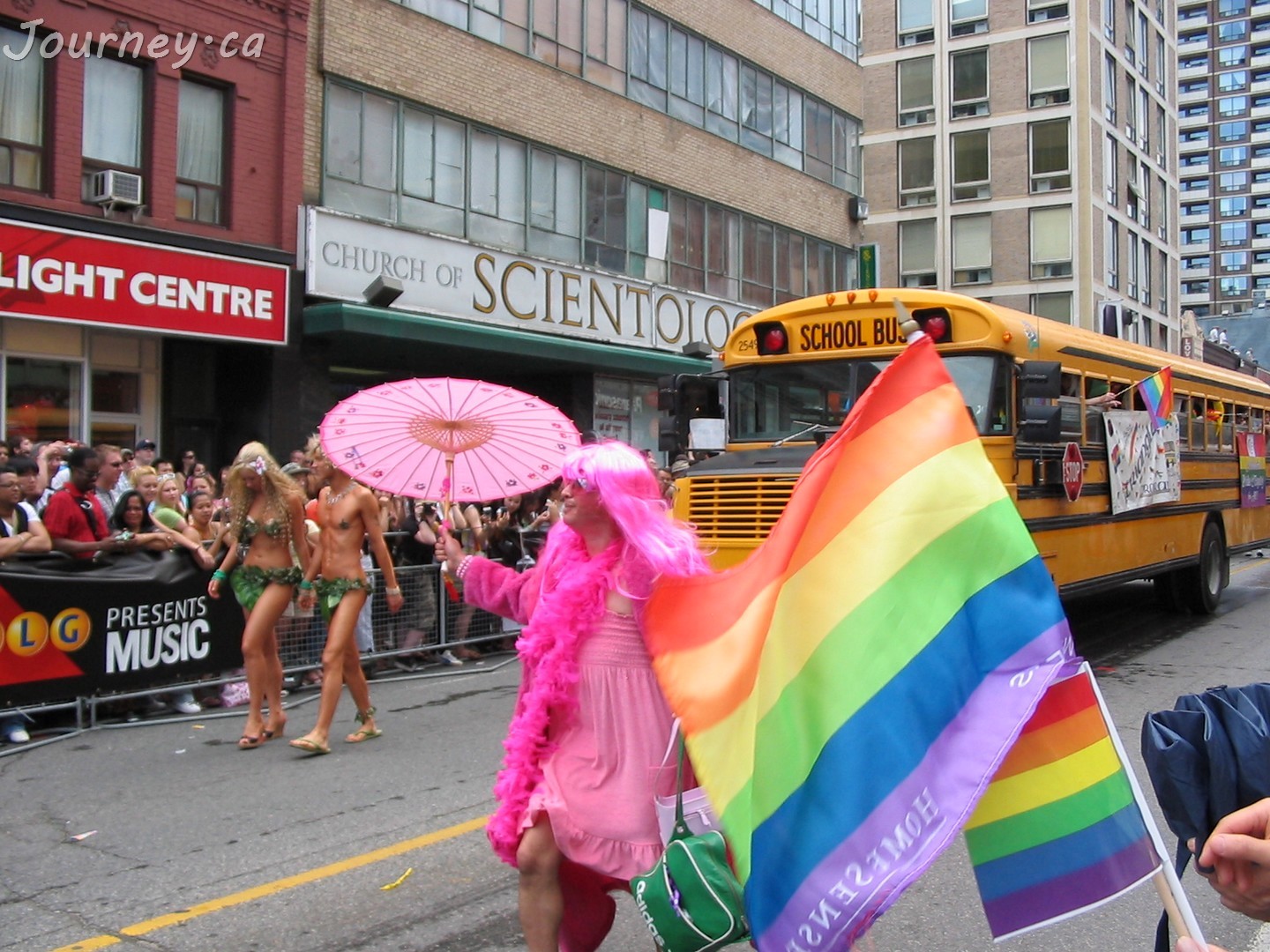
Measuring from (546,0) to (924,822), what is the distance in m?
20.2

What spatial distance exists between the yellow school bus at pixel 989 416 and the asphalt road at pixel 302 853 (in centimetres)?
163

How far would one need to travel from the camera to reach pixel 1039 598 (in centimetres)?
277

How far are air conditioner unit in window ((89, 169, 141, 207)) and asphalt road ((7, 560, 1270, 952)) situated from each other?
8.04 m

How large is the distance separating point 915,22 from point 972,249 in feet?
32.8

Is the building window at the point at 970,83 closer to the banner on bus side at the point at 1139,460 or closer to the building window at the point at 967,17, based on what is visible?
the building window at the point at 967,17

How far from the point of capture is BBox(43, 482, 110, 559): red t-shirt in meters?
8.41

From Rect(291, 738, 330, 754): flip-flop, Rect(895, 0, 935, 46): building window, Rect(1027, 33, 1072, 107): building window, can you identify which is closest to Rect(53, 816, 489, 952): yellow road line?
Rect(291, 738, 330, 754): flip-flop

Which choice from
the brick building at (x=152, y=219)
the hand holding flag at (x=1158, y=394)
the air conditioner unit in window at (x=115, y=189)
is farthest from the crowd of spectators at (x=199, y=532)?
the hand holding flag at (x=1158, y=394)

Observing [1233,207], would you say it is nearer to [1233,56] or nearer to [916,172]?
[1233,56]

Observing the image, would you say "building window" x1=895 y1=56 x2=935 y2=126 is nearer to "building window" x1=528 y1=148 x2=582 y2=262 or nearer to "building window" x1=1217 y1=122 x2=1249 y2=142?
"building window" x1=528 y1=148 x2=582 y2=262

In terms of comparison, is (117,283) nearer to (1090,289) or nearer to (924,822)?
(924,822)

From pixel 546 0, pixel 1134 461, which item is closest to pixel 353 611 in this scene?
A: pixel 1134 461

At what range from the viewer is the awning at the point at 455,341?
16.3 meters

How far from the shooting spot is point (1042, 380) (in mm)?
7781
